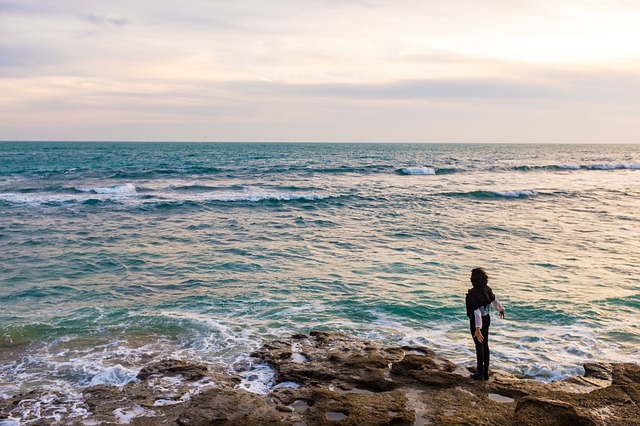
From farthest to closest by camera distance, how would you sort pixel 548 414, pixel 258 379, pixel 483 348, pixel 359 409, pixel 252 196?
pixel 252 196 < pixel 258 379 < pixel 483 348 < pixel 359 409 < pixel 548 414

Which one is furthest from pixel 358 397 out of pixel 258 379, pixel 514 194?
pixel 514 194

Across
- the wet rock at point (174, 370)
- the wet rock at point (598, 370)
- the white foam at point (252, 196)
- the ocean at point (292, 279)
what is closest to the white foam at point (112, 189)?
the ocean at point (292, 279)

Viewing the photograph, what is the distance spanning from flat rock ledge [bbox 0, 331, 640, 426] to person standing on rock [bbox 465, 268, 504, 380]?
0.83 ft

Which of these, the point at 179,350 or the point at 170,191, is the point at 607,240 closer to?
the point at 179,350

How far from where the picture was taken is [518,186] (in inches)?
1626

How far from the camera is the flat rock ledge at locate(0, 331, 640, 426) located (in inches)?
261

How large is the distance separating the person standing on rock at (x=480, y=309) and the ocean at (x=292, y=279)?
2.84ft

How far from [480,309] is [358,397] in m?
2.30

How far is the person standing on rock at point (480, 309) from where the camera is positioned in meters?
7.81

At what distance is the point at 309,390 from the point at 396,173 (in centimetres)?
4923

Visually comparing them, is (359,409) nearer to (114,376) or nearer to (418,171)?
(114,376)

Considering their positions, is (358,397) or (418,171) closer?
(358,397)

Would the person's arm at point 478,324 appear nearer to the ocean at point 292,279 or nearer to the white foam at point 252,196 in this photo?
the ocean at point 292,279

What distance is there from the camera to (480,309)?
25.9 feet
